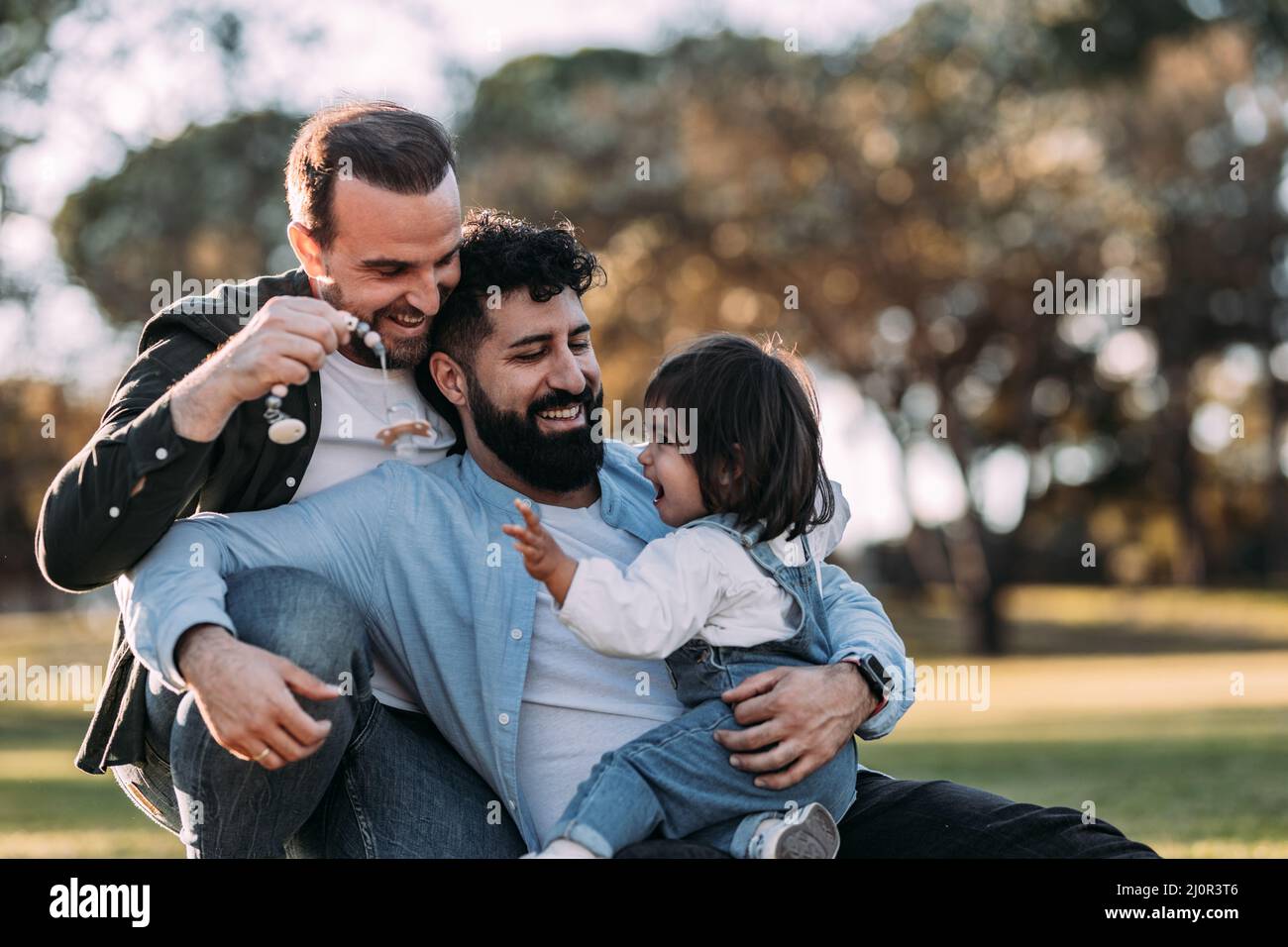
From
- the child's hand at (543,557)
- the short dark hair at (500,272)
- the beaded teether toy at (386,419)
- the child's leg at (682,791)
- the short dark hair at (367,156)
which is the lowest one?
the child's leg at (682,791)

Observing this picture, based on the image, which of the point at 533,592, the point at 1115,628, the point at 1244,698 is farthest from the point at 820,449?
the point at 1115,628

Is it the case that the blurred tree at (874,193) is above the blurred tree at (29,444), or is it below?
above

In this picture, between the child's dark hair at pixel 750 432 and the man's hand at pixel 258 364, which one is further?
the child's dark hair at pixel 750 432

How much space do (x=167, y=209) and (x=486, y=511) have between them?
68.0 feet

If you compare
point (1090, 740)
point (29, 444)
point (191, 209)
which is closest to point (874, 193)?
point (191, 209)

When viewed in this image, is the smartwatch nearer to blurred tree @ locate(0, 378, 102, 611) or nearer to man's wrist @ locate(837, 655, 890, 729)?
man's wrist @ locate(837, 655, 890, 729)

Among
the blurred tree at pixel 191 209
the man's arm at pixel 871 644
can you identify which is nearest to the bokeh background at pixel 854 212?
the blurred tree at pixel 191 209

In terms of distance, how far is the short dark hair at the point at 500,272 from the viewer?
391 centimetres

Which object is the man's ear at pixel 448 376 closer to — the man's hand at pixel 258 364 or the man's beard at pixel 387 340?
the man's beard at pixel 387 340

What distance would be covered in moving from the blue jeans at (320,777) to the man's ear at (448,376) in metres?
0.86

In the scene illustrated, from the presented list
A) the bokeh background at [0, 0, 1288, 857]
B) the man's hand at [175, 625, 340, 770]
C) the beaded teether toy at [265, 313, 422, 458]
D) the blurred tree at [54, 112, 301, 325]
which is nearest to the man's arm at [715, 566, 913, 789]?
the man's hand at [175, 625, 340, 770]

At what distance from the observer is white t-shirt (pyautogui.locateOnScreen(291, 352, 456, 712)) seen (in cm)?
367

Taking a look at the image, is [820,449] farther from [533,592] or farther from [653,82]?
[653,82]

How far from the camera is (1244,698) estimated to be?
15891 millimetres
